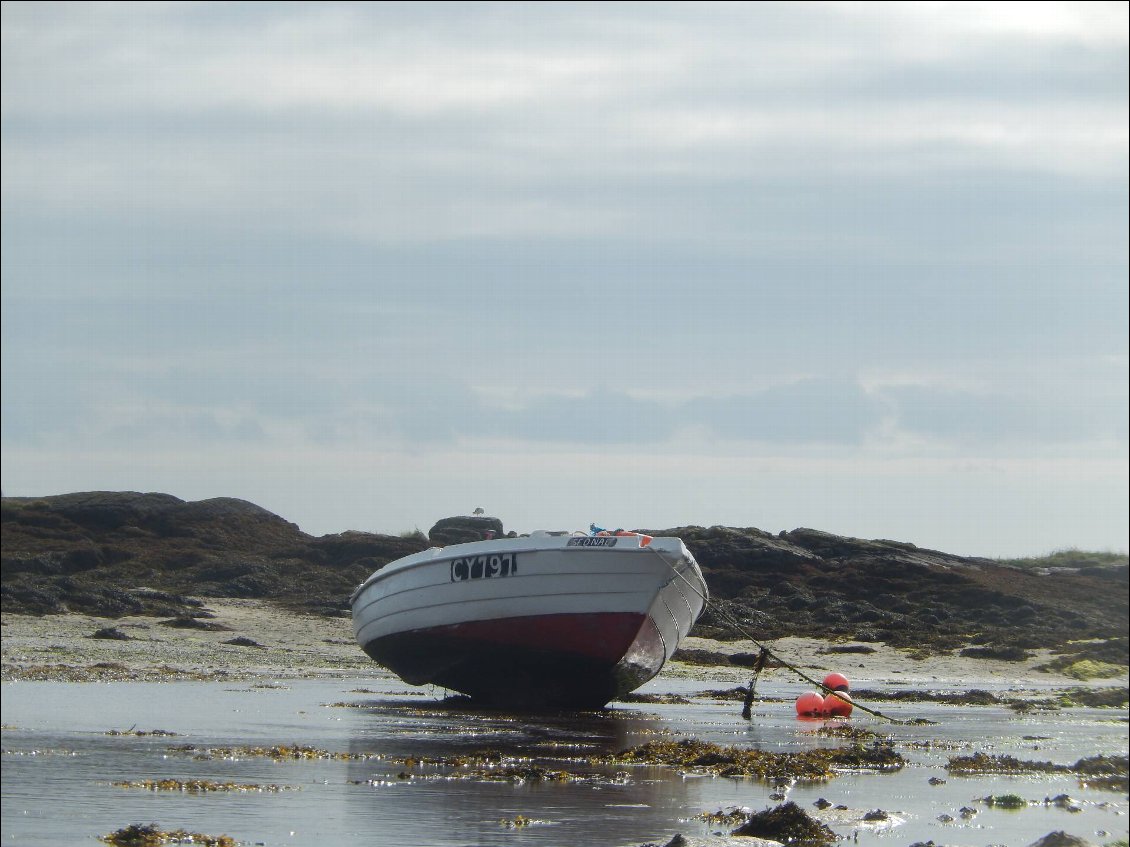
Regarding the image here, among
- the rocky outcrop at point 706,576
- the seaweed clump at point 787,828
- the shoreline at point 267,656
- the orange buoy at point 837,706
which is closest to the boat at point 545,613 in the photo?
the orange buoy at point 837,706

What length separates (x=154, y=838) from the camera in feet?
31.6

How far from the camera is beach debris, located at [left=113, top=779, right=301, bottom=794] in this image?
38.4 feet

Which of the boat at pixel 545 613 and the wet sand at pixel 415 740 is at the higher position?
the boat at pixel 545 613

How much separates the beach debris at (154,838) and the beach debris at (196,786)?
6.06 ft

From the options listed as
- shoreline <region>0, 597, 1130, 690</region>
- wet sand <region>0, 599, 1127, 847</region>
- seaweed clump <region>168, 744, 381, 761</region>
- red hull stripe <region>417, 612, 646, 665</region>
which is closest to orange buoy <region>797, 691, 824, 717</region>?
wet sand <region>0, 599, 1127, 847</region>

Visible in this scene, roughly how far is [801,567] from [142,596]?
19.8 m

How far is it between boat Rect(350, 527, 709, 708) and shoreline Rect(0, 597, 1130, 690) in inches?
146

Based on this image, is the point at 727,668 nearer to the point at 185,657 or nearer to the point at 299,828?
the point at 185,657

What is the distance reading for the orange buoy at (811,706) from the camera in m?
21.1

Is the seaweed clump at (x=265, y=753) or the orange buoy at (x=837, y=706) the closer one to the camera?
the seaweed clump at (x=265, y=753)

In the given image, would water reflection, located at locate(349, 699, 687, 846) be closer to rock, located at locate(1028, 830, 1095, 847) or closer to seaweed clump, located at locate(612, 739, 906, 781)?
seaweed clump, located at locate(612, 739, 906, 781)

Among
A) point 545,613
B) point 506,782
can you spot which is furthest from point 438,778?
point 545,613

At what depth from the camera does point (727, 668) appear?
30031 mm

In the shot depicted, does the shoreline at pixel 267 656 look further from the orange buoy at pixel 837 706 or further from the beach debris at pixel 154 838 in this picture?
the beach debris at pixel 154 838
